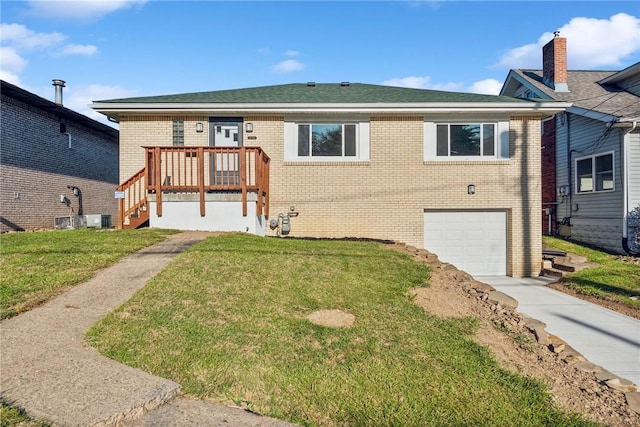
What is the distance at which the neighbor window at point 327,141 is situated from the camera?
36.0 feet

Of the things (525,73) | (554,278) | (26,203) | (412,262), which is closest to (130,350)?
(412,262)

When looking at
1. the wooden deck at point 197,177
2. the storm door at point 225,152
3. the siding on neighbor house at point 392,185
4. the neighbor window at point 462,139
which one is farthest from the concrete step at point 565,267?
the storm door at point 225,152

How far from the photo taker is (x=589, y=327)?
20.3 ft

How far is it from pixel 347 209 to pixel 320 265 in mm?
4541

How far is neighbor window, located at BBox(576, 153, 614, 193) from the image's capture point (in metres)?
12.8

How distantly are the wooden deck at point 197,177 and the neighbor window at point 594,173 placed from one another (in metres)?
11.1

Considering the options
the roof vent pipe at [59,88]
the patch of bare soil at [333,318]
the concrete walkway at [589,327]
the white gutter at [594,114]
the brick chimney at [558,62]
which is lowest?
the concrete walkway at [589,327]

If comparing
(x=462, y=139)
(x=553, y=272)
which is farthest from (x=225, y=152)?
(x=553, y=272)

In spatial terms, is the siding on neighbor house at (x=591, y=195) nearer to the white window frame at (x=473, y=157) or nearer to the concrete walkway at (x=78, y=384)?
the white window frame at (x=473, y=157)

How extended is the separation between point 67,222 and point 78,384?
12620mm

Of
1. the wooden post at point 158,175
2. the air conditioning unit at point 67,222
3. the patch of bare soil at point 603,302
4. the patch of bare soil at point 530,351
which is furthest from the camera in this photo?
the air conditioning unit at point 67,222

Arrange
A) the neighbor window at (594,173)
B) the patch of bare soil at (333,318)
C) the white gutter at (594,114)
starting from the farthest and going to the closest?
A: 1. the neighbor window at (594,173)
2. the white gutter at (594,114)
3. the patch of bare soil at (333,318)

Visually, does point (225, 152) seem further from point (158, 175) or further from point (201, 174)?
point (158, 175)

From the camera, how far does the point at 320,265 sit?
6.55 m
